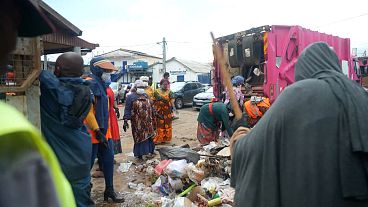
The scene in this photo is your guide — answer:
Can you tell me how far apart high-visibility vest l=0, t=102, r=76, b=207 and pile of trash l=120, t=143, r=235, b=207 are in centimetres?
355

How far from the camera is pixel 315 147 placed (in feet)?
5.77

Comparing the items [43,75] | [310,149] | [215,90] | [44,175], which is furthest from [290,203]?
[215,90]

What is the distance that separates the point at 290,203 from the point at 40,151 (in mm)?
1534

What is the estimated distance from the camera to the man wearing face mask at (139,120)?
7.33m

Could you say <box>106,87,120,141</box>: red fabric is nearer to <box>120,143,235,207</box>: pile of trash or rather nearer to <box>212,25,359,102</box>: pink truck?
<box>120,143,235,207</box>: pile of trash

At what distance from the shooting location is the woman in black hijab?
1.70 metres

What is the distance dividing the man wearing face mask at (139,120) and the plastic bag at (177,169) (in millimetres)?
2286

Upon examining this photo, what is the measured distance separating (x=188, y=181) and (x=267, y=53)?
3423mm

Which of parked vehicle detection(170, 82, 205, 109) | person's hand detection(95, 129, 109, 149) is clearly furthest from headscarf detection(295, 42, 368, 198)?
parked vehicle detection(170, 82, 205, 109)

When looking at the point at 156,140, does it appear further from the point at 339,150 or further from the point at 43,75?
the point at 339,150

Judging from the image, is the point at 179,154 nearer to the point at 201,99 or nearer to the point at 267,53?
the point at 267,53

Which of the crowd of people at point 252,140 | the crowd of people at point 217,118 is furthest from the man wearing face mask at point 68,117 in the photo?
the crowd of people at point 217,118

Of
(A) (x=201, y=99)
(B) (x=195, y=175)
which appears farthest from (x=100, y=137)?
(A) (x=201, y=99)

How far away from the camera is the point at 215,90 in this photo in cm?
902
